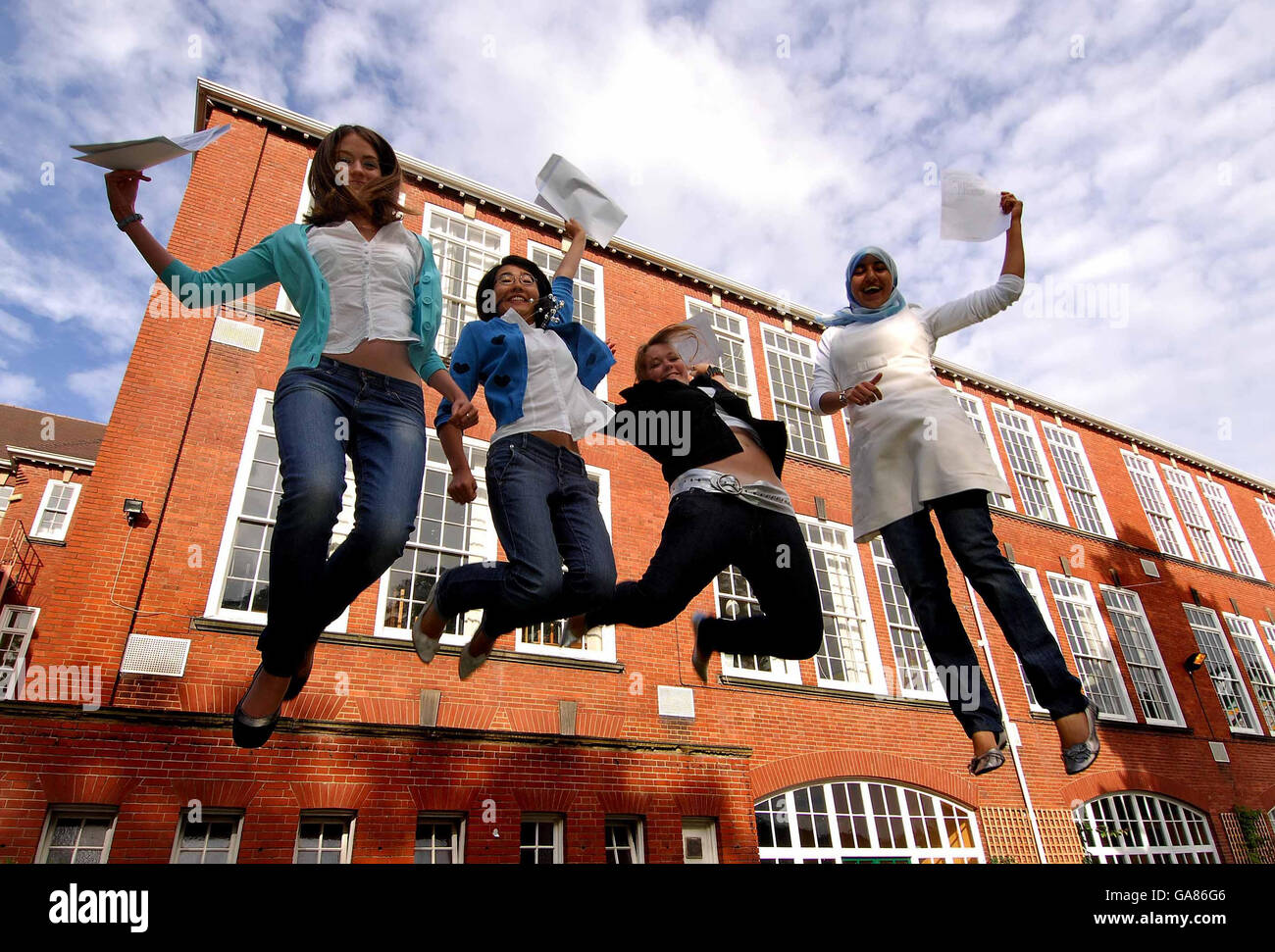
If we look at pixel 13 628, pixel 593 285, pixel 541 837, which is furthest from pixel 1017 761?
pixel 13 628

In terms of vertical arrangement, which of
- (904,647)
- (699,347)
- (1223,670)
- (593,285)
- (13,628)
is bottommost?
(699,347)

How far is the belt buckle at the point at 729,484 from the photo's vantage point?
3.68 metres

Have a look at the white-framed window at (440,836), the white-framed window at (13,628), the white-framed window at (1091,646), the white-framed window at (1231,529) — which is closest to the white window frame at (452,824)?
the white-framed window at (440,836)

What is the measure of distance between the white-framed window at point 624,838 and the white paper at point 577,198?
7899 millimetres

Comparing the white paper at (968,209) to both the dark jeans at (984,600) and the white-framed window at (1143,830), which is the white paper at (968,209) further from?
→ the white-framed window at (1143,830)

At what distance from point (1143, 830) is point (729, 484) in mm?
15089

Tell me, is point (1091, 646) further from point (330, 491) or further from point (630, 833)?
point (330, 491)

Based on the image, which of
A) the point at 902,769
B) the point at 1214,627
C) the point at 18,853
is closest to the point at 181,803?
the point at 18,853

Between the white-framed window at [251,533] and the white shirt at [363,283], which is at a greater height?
the white-framed window at [251,533]

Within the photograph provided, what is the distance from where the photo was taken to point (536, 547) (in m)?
3.35

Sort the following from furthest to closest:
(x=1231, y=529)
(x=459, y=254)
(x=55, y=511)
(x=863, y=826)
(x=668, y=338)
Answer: (x=55, y=511)
(x=1231, y=529)
(x=459, y=254)
(x=863, y=826)
(x=668, y=338)
